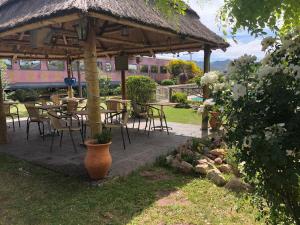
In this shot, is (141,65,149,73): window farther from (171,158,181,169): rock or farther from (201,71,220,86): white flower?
(201,71,220,86): white flower

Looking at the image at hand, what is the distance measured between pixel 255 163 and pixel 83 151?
14.2ft

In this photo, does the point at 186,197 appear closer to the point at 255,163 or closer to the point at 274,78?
the point at 255,163

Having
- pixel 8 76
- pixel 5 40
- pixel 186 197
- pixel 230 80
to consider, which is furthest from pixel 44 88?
pixel 230 80

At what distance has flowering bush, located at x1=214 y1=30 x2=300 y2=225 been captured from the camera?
191cm

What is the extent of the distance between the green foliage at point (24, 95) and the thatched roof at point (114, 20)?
38.2ft

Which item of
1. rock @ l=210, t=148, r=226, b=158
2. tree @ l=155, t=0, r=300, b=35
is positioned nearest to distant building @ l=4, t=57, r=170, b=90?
rock @ l=210, t=148, r=226, b=158

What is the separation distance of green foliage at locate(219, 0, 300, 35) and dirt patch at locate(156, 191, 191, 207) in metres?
2.33

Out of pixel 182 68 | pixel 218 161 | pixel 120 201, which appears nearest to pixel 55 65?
pixel 182 68

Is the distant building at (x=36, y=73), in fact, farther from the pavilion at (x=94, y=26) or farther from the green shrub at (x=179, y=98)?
the pavilion at (x=94, y=26)

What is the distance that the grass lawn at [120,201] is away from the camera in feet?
10.8

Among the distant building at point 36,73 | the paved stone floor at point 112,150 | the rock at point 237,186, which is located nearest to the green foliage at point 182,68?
the distant building at point 36,73

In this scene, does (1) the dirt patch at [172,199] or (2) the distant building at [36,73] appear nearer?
(1) the dirt patch at [172,199]

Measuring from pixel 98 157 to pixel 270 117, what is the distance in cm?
278

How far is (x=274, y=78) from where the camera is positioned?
1.97 m
